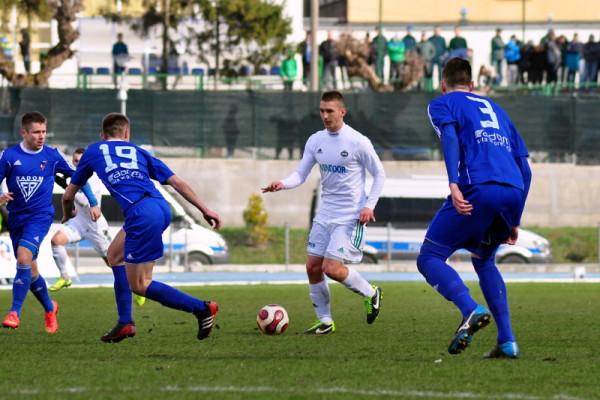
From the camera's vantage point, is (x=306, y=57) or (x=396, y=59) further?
(x=306, y=57)

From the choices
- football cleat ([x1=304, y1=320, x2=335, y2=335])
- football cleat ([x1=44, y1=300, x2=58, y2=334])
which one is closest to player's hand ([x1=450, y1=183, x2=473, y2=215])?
football cleat ([x1=304, y1=320, x2=335, y2=335])

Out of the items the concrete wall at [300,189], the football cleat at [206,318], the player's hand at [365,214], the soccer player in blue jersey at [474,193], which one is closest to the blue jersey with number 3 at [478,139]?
the soccer player in blue jersey at [474,193]

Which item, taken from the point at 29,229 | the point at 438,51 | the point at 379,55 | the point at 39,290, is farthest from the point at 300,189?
the point at 29,229

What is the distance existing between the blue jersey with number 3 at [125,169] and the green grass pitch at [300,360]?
1.18 metres

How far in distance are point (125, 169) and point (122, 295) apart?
4.25ft

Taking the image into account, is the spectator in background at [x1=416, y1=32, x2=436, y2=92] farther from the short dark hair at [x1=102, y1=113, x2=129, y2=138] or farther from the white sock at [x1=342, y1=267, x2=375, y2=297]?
the short dark hair at [x1=102, y1=113, x2=129, y2=138]

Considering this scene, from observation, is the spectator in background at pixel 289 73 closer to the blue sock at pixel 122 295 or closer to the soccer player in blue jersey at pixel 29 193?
the soccer player in blue jersey at pixel 29 193

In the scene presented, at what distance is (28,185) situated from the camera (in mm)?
13164

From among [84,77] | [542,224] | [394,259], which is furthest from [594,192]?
[84,77]

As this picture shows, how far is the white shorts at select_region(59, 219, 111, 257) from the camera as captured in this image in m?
20.5

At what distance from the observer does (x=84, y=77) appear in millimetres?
36781

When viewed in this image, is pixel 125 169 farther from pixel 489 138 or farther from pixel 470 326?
pixel 470 326

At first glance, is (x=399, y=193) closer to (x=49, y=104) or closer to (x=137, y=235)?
(x=49, y=104)

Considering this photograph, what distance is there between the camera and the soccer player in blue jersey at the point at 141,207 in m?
11.0
